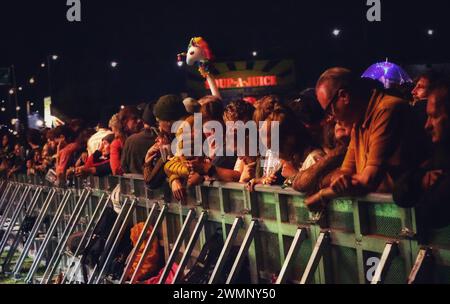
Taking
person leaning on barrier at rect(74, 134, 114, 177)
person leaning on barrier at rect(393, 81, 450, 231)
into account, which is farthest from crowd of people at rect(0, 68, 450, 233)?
person leaning on barrier at rect(74, 134, 114, 177)

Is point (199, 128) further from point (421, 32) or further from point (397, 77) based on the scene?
point (421, 32)

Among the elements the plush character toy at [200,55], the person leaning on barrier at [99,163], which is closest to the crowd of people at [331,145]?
the plush character toy at [200,55]

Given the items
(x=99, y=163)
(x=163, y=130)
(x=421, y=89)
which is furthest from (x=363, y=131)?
(x=99, y=163)

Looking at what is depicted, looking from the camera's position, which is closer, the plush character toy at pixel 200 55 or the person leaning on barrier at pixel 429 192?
the person leaning on barrier at pixel 429 192

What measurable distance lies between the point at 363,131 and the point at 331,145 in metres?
1.39

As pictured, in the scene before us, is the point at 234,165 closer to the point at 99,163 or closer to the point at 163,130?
the point at 163,130

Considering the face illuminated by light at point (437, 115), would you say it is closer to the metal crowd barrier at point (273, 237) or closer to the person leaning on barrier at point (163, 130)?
the metal crowd barrier at point (273, 237)

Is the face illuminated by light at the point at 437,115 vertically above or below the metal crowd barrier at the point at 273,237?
above

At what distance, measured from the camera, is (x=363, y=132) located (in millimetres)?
6484

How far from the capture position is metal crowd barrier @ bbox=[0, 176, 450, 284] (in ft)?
19.7

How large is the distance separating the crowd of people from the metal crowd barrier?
0.15m

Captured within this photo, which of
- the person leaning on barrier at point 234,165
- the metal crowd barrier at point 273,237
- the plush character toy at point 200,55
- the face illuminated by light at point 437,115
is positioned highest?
the plush character toy at point 200,55

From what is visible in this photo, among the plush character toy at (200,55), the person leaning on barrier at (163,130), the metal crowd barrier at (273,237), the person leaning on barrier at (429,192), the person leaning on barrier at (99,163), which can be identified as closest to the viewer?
the person leaning on barrier at (429,192)

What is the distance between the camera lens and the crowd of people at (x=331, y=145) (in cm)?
611
